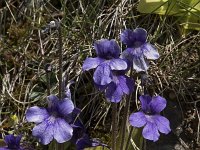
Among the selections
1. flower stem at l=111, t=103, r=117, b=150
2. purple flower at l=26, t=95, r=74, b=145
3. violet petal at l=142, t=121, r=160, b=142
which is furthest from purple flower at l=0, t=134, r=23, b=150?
violet petal at l=142, t=121, r=160, b=142

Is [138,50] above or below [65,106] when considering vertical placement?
above

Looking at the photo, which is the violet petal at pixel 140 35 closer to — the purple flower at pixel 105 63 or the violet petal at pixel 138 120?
the purple flower at pixel 105 63

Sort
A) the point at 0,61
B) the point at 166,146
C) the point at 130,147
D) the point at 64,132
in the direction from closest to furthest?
1. the point at 64,132
2. the point at 130,147
3. the point at 166,146
4. the point at 0,61

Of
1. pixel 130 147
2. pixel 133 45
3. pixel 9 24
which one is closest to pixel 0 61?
pixel 9 24

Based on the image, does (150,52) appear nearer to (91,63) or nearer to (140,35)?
Answer: (140,35)

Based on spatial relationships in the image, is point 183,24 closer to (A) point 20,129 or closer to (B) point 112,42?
(B) point 112,42

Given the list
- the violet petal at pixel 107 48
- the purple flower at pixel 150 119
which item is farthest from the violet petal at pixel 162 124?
the violet petal at pixel 107 48

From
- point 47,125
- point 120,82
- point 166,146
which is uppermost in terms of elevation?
point 120,82

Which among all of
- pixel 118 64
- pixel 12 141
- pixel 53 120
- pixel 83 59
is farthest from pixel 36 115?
pixel 83 59
